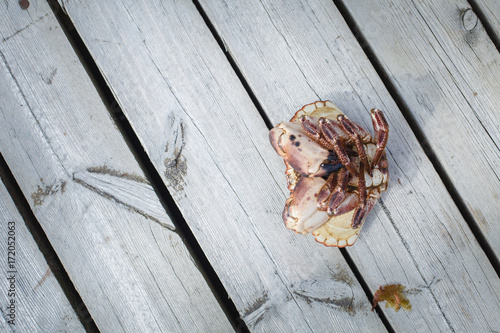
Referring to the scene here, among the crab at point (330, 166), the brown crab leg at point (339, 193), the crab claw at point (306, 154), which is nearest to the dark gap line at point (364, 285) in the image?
the crab at point (330, 166)

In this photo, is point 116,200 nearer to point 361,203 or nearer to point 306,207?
point 306,207

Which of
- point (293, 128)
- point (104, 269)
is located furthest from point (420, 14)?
point (104, 269)

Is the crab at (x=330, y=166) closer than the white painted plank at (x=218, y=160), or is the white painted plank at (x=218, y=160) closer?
the crab at (x=330, y=166)

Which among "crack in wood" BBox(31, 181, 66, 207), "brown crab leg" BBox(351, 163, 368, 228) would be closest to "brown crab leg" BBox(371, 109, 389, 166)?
→ "brown crab leg" BBox(351, 163, 368, 228)

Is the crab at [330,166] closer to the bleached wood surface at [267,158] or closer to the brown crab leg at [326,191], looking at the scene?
the brown crab leg at [326,191]

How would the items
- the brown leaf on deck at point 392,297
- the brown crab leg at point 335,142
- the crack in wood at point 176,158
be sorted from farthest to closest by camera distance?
the crack in wood at point 176,158 → the brown leaf on deck at point 392,297 → the brown crab leg at point 335,142

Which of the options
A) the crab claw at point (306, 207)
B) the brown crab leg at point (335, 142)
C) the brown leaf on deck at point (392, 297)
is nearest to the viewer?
the brown crab leg at point (335, 142)

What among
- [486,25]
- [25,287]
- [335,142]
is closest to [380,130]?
[335,142]
